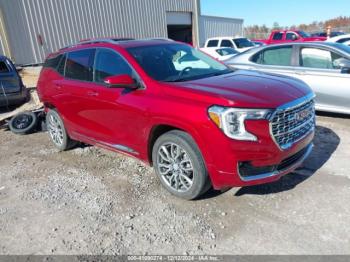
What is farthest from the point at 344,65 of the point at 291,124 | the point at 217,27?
the point at 217,27

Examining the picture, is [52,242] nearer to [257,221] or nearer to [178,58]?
[257,221]

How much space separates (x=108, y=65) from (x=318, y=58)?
4.27m

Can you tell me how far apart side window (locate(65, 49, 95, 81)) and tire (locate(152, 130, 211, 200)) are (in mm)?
1694

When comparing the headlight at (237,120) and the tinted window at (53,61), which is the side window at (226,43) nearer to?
the tinted window at (53,61)

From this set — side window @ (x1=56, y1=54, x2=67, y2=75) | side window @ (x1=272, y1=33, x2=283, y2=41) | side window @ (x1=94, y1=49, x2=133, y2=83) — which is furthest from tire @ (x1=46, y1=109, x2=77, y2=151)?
side window @ (x1=272, y1=33, x2=283, y2=41)

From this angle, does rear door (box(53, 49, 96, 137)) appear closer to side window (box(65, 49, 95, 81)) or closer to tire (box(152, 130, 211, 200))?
side window (box(65, 49, 95, 81))

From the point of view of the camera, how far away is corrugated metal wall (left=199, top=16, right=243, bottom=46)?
27625mm

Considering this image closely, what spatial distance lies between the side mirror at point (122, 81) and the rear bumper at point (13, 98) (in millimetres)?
6470

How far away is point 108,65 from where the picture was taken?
4.66m

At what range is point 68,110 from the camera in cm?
550

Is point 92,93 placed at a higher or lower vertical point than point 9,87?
higher

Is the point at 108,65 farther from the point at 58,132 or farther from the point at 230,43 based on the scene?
the point at 230,43

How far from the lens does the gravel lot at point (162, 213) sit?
3.19 meters

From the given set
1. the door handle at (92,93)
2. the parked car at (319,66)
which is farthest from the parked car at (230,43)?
the door handle at (92,93)
